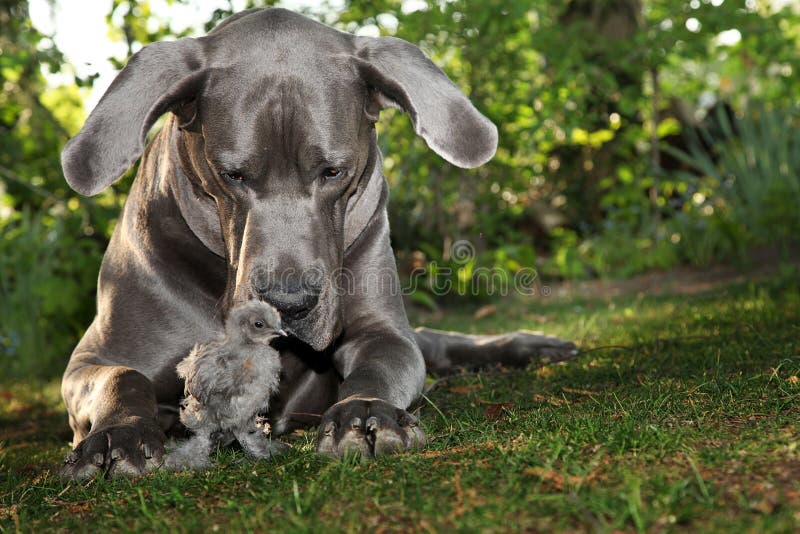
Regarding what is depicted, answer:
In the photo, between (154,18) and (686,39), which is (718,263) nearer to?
(686,39)

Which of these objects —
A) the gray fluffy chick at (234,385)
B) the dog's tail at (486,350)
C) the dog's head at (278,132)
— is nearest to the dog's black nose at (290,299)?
the dog's head at (278,132)

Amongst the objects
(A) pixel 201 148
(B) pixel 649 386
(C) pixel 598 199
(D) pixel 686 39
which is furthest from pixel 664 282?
(A) pixel 201 148

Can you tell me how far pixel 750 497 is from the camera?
162 cm

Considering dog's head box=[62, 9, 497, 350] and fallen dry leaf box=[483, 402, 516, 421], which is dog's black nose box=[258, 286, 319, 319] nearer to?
dog's head box=[62, 9, 497, 350]

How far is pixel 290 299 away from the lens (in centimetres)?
253

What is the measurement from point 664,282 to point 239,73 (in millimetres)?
5097

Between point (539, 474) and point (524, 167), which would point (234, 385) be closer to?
point (539, 474)

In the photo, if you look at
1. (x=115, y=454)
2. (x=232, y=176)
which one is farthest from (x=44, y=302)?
(x=115, y=454)

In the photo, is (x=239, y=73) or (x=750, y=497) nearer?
(x=750, y=497)

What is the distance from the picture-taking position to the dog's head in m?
2.66

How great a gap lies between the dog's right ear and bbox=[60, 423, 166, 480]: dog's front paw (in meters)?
0.89

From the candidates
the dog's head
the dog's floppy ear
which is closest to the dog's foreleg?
the dog's head

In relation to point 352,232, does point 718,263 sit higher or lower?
lower

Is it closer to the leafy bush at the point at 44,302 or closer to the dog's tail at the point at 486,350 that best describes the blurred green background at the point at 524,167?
the leafy bush at the point at 44,302
